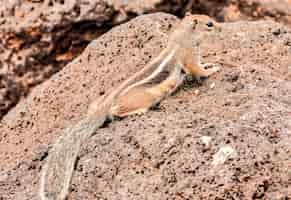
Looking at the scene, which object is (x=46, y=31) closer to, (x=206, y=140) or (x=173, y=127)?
(x=173, y=127)

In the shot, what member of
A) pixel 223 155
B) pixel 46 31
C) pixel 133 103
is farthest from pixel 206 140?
pixel 46 31

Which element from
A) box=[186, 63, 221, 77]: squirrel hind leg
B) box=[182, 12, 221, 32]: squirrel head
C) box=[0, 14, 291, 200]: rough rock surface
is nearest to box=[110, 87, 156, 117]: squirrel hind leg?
box=[0, 14, 291, 200]: rough rock surface

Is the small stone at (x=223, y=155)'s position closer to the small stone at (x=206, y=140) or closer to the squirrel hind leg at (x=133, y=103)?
the small stone at (x=206, y=140)

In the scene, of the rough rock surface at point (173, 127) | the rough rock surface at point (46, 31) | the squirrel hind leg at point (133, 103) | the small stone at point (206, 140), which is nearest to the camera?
the rough rock surface at point (173, 127)

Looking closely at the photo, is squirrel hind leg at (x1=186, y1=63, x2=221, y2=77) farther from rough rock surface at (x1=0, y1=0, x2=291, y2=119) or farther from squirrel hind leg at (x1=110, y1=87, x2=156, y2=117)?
rough rock surface at (x1=0, y1=0, x2=291, y2=119)

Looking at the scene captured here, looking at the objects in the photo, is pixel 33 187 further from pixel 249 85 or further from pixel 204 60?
pixel 204 60

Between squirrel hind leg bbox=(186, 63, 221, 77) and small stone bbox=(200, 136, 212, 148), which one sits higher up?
small stone bbox=(200, 136, 212, 148)

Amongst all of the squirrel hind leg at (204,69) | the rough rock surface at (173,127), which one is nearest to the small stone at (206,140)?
the rough rock surface at (173,127)
